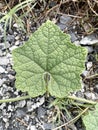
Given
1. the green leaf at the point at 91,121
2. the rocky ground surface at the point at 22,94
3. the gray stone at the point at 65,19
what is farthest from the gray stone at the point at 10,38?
the green leaf at the point at 91,121

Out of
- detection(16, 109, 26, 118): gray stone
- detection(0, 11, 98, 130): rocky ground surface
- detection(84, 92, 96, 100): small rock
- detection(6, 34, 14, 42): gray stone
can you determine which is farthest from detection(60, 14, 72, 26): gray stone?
detection(16, 109, 26, 118): gray stone

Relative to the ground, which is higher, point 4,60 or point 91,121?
point 4,60

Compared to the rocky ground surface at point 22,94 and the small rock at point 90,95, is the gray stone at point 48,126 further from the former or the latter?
the small rock at point 90,95

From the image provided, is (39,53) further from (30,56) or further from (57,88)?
(57,88)

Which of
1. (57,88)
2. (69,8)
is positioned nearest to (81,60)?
(57,88)

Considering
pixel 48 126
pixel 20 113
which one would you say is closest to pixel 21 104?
pixel 20 113

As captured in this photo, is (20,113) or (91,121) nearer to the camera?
(91,121)

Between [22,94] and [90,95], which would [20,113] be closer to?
[22,94]
